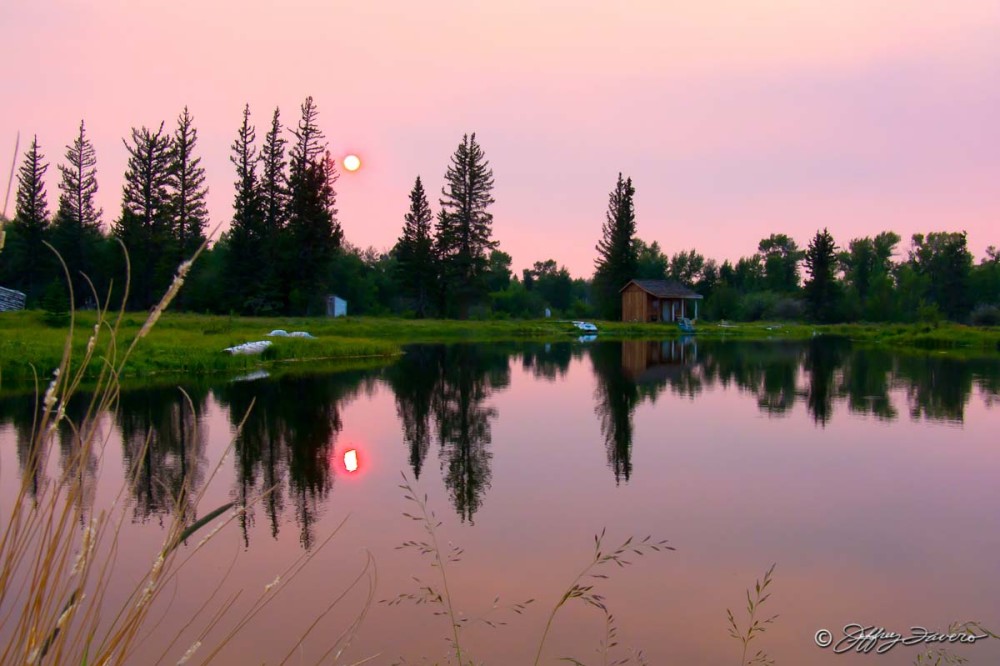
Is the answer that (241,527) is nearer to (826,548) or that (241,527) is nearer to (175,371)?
(826,548)

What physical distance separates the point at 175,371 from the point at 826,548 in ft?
68.2

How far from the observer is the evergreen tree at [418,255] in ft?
201

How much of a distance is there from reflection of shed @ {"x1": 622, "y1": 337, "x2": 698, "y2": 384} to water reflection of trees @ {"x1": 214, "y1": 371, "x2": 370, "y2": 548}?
33.3 feet

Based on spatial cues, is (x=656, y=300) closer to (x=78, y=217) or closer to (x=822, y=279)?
(x=822, y=279)

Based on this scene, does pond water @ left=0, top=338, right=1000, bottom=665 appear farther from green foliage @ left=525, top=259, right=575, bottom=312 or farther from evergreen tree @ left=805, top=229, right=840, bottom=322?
green foliage @ left=525, top=259, right=575, bottom=312

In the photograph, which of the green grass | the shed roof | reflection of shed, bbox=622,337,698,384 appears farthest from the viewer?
the shed roof

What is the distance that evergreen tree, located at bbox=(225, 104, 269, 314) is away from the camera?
A: 53.8 m

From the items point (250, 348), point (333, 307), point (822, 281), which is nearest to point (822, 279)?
point (822, 281)

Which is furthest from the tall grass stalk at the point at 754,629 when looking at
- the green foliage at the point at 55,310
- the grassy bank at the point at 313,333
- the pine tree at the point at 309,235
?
the pine tree at the point at 309,235

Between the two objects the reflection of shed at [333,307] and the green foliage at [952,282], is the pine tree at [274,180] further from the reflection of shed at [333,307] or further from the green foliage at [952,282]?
the green foliage at [952,282]

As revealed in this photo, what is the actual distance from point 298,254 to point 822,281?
160 ft

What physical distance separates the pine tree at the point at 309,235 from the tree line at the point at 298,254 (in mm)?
87

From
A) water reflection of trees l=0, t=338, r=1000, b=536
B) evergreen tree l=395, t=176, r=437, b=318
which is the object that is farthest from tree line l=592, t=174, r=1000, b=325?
water reflection of trees l=0, t=338, r=1000, b=536

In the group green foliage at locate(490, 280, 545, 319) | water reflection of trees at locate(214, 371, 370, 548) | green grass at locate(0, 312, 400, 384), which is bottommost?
water reflection of trees at locate(214, 371, 370, 548)
